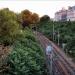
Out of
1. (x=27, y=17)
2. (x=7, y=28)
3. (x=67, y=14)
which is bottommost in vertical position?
(x=7, y=28)

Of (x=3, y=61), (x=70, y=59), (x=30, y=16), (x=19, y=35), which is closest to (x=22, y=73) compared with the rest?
(x=3, y=61)

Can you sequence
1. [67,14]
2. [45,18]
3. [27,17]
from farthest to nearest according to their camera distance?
[67,14], [45,18], [27,17]

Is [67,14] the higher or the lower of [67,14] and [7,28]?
the higher

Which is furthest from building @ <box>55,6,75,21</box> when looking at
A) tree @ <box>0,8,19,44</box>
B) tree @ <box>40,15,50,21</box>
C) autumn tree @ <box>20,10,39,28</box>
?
tree @ <box>0,8,19,44</box>

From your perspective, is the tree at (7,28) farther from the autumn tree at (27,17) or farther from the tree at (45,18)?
the tree at (45,18)

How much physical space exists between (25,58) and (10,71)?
2782mm

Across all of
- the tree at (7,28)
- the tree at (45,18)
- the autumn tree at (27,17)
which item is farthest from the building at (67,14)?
the tree at (7,28)

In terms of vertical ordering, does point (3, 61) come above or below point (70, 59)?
above

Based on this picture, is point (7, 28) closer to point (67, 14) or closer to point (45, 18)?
point (45, 18)

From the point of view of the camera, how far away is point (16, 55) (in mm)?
21703

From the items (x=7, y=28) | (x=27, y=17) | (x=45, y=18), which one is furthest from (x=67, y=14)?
(x=7, y=28)

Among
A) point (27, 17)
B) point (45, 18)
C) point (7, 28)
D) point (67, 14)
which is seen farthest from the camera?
point (67, 14)

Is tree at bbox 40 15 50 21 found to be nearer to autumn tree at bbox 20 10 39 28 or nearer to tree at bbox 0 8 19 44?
autumn tree at bbox 20 10 39 28

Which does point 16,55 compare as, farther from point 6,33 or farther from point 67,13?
point 67,13
